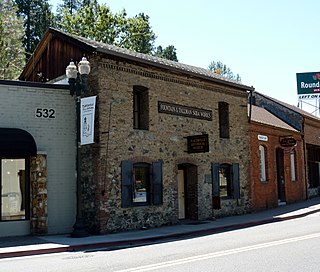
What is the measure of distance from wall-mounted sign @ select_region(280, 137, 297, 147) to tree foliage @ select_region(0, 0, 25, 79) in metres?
21.0

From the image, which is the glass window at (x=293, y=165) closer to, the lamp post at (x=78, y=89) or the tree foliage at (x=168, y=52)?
the lamp post at (x=78, y=89)

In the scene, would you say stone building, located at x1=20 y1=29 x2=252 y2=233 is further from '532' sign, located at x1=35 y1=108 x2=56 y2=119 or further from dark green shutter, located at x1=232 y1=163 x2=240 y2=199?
'532' sign, located at x1=35 y1=108 x2=56 y2=119

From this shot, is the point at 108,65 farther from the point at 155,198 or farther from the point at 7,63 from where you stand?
the point at 7,63

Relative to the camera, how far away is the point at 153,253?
10656mm

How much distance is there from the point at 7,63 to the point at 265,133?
20.9 meters

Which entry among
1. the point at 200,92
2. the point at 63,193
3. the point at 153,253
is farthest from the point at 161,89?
the point at 153,253

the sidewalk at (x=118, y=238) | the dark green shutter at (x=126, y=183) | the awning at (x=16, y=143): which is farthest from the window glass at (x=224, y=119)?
the awning at (x=16, y=143)

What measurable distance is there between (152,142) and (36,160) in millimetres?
4312

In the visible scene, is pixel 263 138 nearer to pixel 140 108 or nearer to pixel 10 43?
pixel 140 108

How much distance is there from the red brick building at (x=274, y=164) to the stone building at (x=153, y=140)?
3.21 feet

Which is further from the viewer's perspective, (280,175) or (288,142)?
(280,175)

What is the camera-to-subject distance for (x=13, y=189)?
1477 centimetres

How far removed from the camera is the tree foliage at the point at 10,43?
34062 millimetres

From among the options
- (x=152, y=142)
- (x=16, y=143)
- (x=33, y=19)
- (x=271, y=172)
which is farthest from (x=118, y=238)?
(x=33, y=19)
